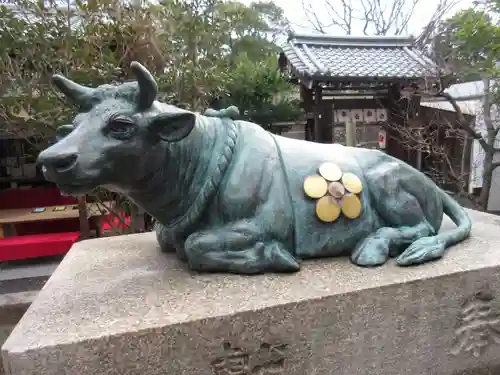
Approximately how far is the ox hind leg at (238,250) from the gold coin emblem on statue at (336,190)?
36 centimetres

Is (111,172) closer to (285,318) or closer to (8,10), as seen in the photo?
(285,318)

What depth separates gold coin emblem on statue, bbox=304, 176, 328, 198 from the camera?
6.02ft

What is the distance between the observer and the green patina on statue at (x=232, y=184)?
4.89 feet

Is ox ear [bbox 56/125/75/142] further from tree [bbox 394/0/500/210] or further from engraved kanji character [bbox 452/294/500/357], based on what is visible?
tree [bbox 394/0/500/210]

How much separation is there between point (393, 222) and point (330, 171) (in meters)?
0.41

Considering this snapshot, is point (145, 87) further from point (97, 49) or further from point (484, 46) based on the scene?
point (484, 46)

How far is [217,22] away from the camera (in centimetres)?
426

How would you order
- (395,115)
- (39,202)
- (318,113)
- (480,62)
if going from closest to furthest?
(480,62) → (318,113) → (395,115) → (39,202)

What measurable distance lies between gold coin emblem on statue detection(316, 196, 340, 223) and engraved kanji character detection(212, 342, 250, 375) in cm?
70

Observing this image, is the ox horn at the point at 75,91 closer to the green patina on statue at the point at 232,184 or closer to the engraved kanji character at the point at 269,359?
the green patina on statue at the point at 232,184

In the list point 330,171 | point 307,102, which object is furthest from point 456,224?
point 307,102

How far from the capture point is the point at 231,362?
1.47 meters

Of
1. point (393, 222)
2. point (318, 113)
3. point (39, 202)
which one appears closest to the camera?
point (393, 222)

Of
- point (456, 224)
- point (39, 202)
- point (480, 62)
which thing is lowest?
point (39, 202)
